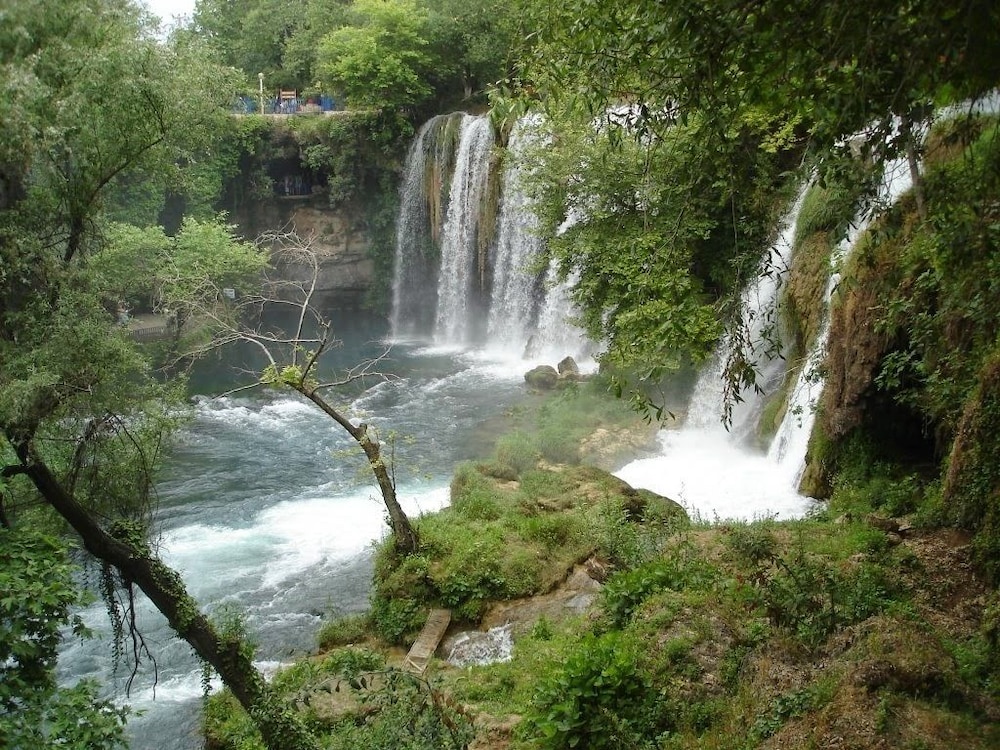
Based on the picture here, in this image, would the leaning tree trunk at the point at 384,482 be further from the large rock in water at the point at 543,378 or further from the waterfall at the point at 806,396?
the large rock in water at the point at 543,378

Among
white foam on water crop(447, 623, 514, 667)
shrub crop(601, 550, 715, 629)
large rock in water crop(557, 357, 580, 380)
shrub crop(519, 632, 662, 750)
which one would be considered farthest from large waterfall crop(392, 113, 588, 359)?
shrub crop(519, 632, 662, 750)

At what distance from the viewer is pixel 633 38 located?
4.11 meters

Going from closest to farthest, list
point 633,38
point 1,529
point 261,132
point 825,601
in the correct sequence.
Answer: point 633,38, point 1,529, point 825,601, point 261,132

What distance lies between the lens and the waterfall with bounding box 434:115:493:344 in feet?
76.7

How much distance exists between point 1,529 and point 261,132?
24.8 m

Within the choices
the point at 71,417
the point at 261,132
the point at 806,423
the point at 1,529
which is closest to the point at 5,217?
the point at 71,417

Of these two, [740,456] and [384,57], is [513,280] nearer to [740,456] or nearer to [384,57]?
[384,57]

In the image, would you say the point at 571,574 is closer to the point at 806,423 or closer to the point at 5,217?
the point at 806,423

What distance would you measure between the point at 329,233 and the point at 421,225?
4218mm

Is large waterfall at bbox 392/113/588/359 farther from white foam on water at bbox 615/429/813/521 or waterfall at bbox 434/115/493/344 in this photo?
white foam on water at bbox 615/429/813/521

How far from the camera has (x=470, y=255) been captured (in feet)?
80.8

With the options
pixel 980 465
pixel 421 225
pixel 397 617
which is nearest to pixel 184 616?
pixel 397 617

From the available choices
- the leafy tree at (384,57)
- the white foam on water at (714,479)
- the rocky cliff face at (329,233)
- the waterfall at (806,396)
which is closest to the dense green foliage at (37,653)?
the white foam on water at (714,479)

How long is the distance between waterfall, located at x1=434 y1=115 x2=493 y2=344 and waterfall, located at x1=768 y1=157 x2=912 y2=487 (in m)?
13.9
